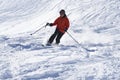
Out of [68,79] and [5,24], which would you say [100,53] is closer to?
[68,79]

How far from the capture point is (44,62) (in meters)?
9.98

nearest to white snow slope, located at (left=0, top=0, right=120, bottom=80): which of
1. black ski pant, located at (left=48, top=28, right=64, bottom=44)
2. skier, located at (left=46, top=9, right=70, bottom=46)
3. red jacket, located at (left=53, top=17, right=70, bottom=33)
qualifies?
black ski pant, located at (left=48, top=28, right=64, bottom=44)

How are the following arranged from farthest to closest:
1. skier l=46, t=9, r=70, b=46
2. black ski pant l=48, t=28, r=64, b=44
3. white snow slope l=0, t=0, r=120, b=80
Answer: black ski pant l=48, t=28, r=64, b=44, skier l=46, t=9, r=70, b=46, white snow slope l=0, t=0, r=120, b=80

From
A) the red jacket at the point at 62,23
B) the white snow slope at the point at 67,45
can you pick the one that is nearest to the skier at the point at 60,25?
the red jacket at the point at 62,23

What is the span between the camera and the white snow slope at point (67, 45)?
917 cm

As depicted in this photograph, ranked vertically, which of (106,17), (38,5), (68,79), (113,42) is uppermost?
(38,5)

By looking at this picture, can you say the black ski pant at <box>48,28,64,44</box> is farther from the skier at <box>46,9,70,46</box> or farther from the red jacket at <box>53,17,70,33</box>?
the red jacket at <box>53,17,70,33</box>

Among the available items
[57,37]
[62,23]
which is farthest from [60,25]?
[57,37]

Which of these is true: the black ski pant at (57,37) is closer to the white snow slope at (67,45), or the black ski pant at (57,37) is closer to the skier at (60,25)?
the skier at (60,25)

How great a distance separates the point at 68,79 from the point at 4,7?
14695 mm

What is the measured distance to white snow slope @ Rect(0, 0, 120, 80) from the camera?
9172 millimetres

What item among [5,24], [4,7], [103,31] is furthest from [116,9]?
[4,7]

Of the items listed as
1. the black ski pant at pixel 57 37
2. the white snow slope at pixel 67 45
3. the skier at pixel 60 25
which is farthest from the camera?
the black ski pant at pixel 57 37

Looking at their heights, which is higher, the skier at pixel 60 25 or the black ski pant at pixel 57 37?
the skier at pixel 60 25
